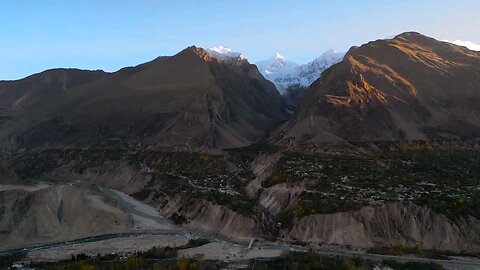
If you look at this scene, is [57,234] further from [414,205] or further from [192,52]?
[192,52]

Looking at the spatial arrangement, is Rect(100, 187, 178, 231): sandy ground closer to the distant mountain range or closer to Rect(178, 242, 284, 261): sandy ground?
Rect(178, 242, 284, 261): sandy ground

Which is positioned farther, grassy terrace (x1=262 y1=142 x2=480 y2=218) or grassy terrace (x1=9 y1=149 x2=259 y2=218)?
grassy terrace (x1=9 y1=149 x2=259 y2=218)

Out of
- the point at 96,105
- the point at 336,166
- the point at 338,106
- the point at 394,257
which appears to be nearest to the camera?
the point at 394,257

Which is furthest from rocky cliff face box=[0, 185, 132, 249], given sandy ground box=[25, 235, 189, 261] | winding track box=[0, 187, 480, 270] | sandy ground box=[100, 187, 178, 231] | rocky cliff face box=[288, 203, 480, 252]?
rocky cliff face box=[288, 203, 480, 252]

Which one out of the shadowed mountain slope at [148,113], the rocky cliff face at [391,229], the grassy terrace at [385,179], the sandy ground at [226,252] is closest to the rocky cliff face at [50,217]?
the sandy ground at [226,252]

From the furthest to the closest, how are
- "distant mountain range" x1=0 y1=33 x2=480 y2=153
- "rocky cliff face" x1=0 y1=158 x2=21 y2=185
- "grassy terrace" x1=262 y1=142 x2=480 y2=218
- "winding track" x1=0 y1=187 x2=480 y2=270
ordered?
"distant mountain range" x1=0 y1=33 x2=480 y2=153 < "rocky cliff face" x1=0 y1=158 x2=21 y2=185 < "grassy terrace" x1=262 y1=142 x2=480 y2=218 < "winding track" x1=0 y1=187 x2=480 y2=270

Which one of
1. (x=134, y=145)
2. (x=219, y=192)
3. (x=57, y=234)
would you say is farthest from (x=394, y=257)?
(x=134, y=145)

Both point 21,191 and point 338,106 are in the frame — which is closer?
point 21,191
